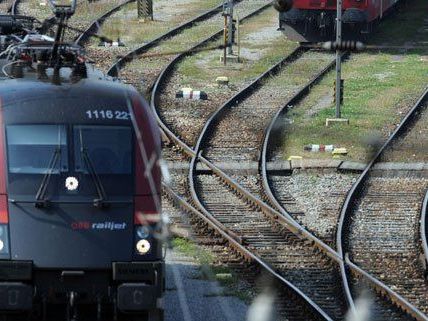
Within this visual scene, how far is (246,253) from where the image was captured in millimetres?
15594

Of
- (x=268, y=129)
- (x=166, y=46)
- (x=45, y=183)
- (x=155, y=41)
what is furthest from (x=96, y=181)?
(x=155, y=41)

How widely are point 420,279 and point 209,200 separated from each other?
4513mm

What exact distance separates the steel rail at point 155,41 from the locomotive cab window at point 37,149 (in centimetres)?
1560

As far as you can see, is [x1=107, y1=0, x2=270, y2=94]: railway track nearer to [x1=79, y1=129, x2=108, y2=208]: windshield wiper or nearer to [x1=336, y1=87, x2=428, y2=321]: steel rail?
[x1=336, y1=87, x2=428, y2=321]: steel rail

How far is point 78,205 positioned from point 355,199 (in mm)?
7808

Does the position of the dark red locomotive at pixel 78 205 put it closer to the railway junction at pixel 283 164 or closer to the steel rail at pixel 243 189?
the railway junction at pixel 283 164

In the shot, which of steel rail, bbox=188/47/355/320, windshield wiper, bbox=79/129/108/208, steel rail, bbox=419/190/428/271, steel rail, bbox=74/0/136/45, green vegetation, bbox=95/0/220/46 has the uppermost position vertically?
Answer: windshield wiper, bbox=79/129/108/208

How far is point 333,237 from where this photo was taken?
16719 millimetres

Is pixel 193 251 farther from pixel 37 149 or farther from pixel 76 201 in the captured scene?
pixel 37 149

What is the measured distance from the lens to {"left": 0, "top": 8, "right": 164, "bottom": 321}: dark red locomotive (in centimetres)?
1151

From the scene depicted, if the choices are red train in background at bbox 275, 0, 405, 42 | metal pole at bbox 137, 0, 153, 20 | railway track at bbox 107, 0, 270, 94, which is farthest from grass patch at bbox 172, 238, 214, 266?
metal pole at bbox 137, 0, 153, 20

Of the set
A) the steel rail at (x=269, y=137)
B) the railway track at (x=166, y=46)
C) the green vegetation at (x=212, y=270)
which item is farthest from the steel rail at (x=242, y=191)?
the green vegetation at (x=212, y=270)

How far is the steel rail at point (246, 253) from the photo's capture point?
13.5 m

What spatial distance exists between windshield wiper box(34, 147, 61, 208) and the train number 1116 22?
1.41 ft
